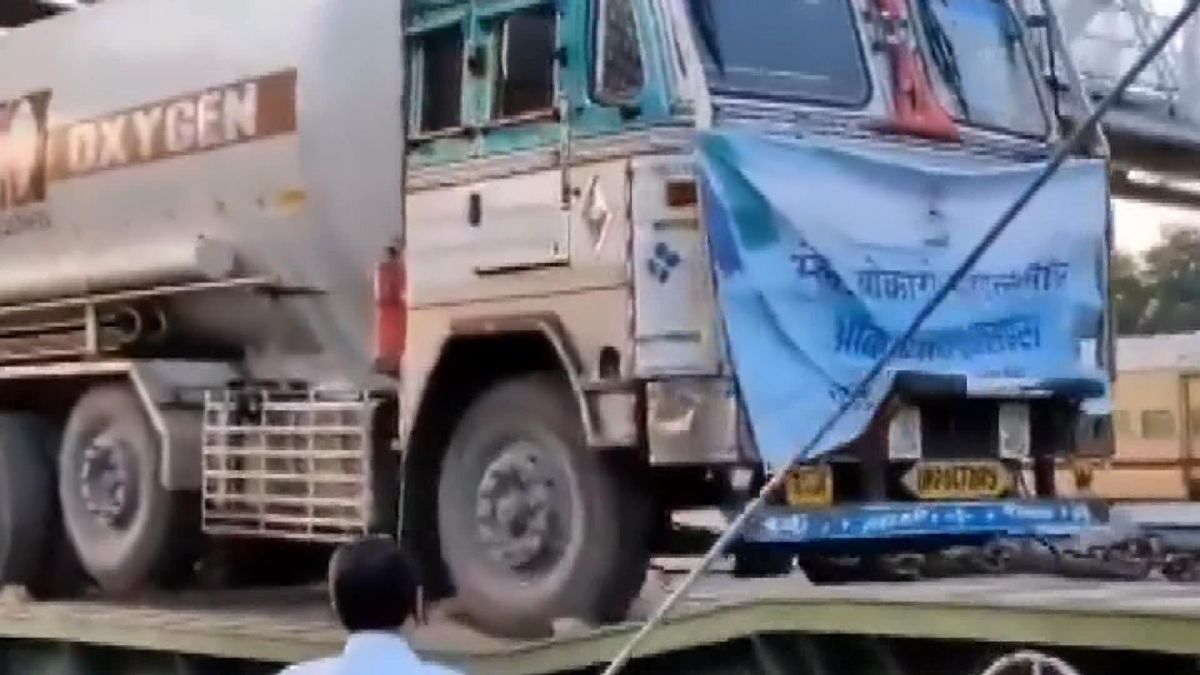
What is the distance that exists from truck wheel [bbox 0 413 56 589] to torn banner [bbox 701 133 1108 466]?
172 inches

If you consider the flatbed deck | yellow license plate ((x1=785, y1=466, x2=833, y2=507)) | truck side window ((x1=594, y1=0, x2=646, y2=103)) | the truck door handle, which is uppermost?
truck side window ((x1=594, y1=0, x2=646, y2=103))

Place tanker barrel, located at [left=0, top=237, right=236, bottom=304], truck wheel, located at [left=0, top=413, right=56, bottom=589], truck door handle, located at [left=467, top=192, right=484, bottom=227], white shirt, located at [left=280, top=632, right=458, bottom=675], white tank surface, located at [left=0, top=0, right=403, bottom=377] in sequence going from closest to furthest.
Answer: white shirt, located at [left=280, top=632, right=458, bottom=675] → truck door handle, located at [left=467, top=192, right=484, bottom=227] → white tank surface, located at [left=0, top=0, right=403, bottom=377] → tanker barrel, located at [left=0, top=237, right=236, bottom=304] → truck wheel, located at [left=0, top=413, right=56, bottom=589]

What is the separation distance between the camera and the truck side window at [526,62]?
7.61 metres

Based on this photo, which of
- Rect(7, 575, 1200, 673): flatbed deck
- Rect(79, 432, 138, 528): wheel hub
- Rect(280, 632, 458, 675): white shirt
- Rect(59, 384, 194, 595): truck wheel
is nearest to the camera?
Rect(280, 632, 458, 675): white shirt

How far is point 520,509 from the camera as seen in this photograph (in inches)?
295

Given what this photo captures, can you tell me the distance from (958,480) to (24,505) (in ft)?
14.8

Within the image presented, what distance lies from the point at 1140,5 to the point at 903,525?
11974 mm

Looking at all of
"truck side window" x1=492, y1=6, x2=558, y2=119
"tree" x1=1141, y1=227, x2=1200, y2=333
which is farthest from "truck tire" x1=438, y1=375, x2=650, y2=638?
"tree" x1=1141, y1=227, x2=1200, y2=333

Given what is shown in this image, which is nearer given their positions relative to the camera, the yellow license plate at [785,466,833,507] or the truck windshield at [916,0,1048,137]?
the yellow license plate at [785,466,833,507]

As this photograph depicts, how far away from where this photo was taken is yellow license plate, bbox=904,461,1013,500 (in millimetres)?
7551

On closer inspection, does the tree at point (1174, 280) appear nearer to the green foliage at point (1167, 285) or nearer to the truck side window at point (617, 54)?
the green foliage at point (1167, 285)

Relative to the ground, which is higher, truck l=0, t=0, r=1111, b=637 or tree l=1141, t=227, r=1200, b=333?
tree l=1141, t=227, r=1200, b=333

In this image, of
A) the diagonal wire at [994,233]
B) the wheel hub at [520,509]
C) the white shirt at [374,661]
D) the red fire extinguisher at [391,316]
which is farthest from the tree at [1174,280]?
the white shirt at [374,661]

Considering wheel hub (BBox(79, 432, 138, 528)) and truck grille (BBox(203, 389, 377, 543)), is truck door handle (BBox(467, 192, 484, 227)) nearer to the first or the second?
truck grille (BBox(203, 389, 377, 543))
